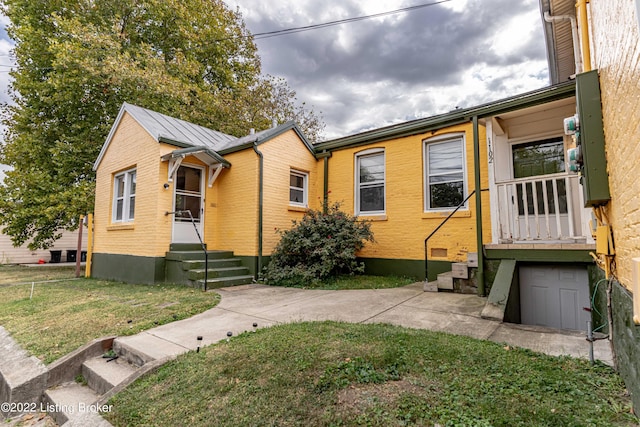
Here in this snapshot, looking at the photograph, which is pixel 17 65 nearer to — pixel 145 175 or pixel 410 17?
pixel 145 175

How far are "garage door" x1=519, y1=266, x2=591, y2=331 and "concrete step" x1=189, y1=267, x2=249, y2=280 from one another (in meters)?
5.95

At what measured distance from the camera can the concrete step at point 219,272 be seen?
7051 millimetres

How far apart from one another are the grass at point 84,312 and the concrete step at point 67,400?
40 centimetres

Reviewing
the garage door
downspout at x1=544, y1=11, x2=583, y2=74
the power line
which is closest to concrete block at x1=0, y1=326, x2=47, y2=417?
the garage door

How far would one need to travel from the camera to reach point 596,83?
279cm

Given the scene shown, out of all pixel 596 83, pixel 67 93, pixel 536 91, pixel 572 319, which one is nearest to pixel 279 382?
pixel 596 83

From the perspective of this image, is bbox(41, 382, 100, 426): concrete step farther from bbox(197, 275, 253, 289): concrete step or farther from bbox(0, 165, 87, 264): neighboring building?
bbox(0, 165, 87, 264): neighboring building

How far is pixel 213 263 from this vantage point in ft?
25.3

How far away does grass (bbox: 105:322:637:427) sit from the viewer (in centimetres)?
189

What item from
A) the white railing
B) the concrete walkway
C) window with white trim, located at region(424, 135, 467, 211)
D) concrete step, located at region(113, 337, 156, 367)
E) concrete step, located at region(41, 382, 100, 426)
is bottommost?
concrete step, located at region(41, 382, 100, 426)

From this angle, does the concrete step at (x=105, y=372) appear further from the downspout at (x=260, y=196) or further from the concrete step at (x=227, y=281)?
the downspout at (x=260, y=196)

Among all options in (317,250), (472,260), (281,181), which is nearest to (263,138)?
(281,181)

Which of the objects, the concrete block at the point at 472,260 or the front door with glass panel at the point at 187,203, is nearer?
the concrete block at the point at 472,260

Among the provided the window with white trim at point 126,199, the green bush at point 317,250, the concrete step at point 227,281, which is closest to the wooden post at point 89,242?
the window with white trim at point 126,199
